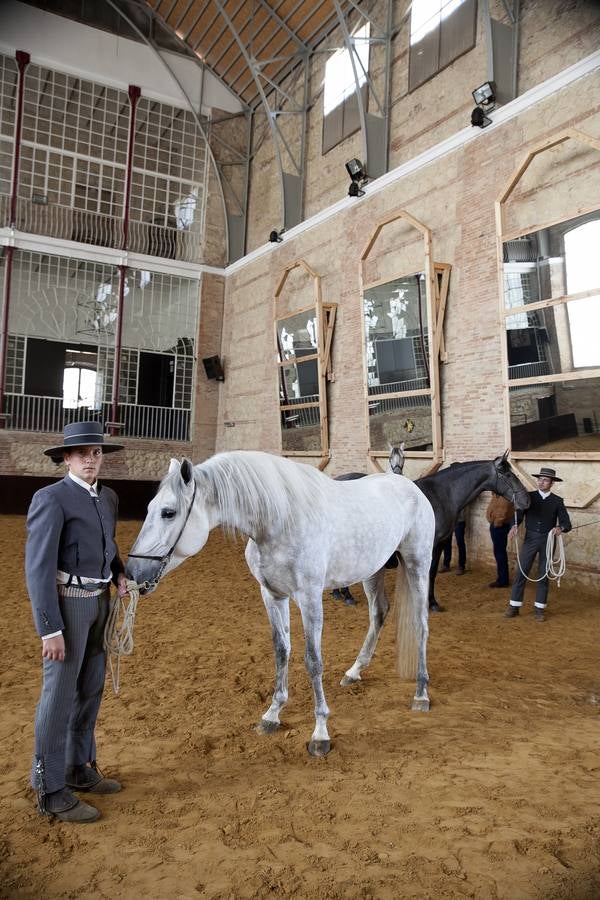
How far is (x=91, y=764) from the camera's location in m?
2.83

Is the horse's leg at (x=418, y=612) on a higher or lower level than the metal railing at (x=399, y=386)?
lower

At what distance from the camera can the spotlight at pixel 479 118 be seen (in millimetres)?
9047

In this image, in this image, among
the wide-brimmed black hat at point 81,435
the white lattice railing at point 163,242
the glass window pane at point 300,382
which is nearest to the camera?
the wide-brimmed black hat at point 81,435

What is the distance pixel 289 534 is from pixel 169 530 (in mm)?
712

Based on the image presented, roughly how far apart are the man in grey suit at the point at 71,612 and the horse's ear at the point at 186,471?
1.30ft

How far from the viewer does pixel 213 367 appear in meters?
16.3

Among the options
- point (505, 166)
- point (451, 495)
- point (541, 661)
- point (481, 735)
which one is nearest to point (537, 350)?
point (451, 495)

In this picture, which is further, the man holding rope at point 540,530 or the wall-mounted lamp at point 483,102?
the wall-mounted lamp at point 483,102

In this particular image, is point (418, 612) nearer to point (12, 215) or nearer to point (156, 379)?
point (156, 379)

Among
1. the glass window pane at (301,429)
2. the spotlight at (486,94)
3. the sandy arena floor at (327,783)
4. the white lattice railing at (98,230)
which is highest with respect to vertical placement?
the white lattice railing at (98,230)

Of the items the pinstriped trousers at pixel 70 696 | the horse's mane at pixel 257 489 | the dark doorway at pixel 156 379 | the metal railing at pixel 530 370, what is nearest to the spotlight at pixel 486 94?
the metal railing at pixel 530 370

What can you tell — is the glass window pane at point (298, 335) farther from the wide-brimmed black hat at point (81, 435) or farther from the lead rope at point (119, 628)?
the lead rope at point (119, 628)

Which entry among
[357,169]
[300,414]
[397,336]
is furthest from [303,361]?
[357,169]

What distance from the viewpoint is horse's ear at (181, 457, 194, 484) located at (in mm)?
2893
